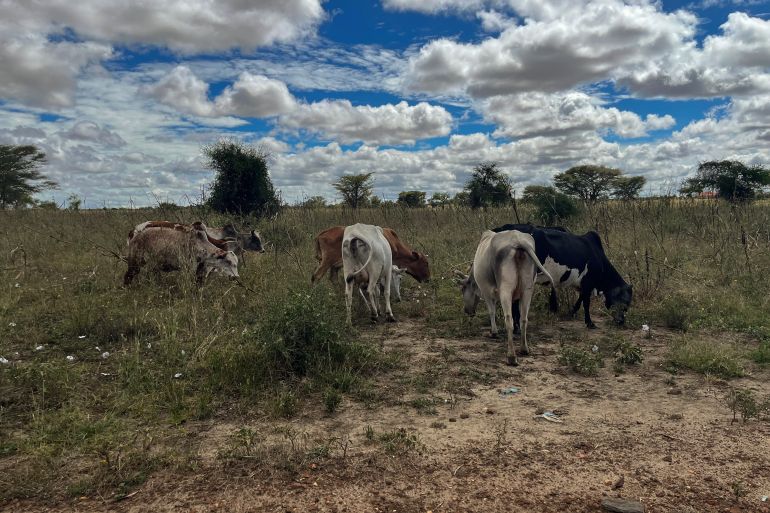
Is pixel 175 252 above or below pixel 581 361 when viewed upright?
above

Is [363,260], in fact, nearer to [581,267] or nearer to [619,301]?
[581,267]

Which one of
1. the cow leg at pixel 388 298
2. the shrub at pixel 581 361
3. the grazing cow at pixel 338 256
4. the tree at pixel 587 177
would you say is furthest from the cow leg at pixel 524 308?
the tree at pixel 587 177

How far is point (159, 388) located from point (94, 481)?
1.46 meters

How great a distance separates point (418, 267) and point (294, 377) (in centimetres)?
471

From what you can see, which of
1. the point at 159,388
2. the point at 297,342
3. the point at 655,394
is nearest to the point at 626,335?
the point at 655,394

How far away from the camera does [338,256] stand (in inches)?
329

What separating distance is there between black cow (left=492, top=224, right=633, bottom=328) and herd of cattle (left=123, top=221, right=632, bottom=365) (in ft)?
0.04

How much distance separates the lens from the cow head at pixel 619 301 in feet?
23.4

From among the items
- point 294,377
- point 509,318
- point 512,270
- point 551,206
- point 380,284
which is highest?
point 551,206

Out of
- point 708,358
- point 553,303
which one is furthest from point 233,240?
point 708,358

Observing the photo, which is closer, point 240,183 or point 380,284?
point 380,284

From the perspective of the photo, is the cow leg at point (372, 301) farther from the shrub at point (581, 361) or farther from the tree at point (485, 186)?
the tree at point (485, 186)

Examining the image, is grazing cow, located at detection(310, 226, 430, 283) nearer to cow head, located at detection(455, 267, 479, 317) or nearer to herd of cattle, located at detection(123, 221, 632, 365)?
herd of cattle, located at detection(123, 221, 632, 365)

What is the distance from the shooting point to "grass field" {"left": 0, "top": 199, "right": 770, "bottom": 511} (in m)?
3.25
